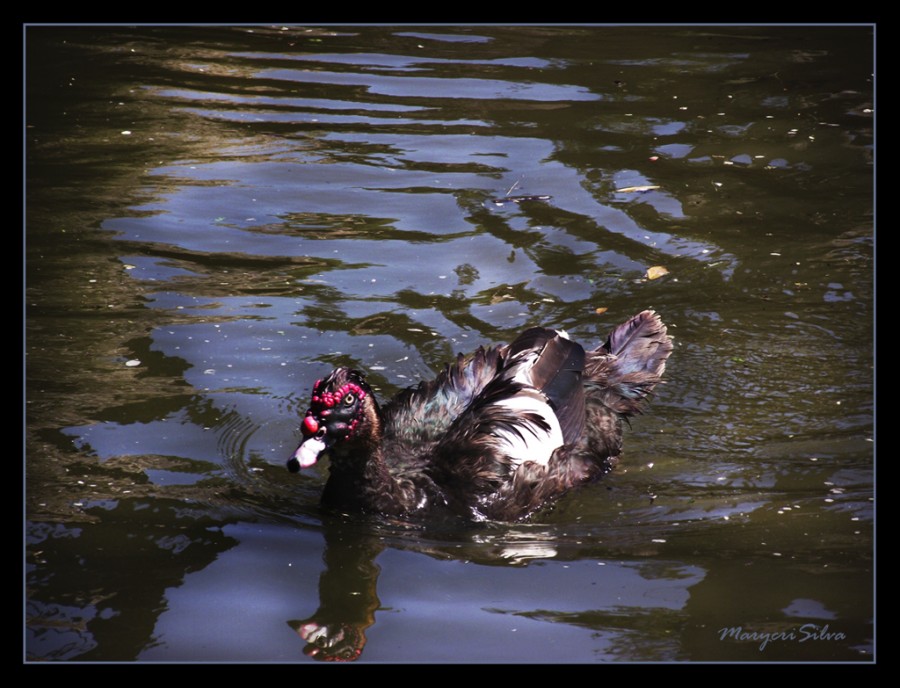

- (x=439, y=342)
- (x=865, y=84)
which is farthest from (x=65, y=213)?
(x=865, y=84)

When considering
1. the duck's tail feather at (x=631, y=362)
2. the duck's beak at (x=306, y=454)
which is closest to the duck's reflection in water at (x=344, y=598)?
the duck's beak at (x=306, y=454)

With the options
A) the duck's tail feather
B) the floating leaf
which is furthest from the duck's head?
the floating leaf

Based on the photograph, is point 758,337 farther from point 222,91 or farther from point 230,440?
point 222,91

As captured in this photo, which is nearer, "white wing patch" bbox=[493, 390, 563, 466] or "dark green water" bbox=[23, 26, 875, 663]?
"dark green water" bbox=[23, 26, 875, 663]

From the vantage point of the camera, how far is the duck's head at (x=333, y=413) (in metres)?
5.76

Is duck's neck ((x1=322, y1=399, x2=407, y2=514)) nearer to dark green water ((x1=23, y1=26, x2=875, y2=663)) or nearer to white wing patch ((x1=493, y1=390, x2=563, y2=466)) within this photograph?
dark green water ((x1=23, y1=26, x2=875, y2=663))

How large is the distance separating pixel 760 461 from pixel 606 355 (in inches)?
44.7

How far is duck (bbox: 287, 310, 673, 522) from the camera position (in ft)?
19.4

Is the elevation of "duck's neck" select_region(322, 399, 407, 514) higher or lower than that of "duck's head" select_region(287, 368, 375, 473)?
lower

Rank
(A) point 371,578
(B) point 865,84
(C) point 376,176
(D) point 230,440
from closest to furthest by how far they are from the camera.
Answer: (A) point 371,578 → (D) point 230,440 → (C) point 376,176 → (B) point 865,84

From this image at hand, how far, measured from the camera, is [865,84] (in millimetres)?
11977
